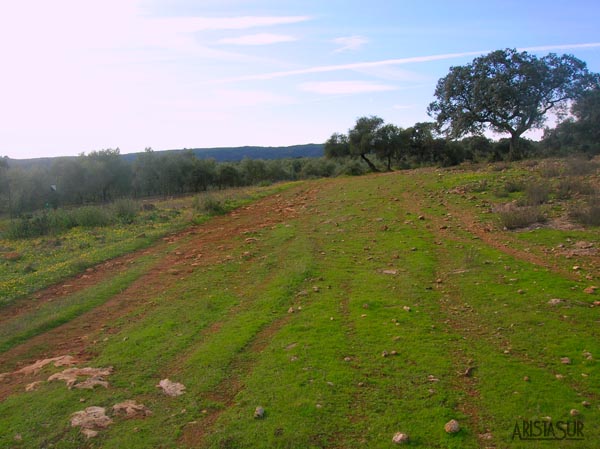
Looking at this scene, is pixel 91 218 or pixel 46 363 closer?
pixel 46 363

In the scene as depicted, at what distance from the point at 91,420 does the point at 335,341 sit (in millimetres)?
3127

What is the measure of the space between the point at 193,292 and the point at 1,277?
17.8ft

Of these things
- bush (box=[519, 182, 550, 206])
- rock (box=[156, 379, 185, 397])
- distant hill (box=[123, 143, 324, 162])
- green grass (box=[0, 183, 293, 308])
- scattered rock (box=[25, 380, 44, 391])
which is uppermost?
distant hill (box=[123, 143, 324, 162])

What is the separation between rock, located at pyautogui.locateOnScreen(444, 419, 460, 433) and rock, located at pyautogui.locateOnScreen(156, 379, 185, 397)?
2.94 m

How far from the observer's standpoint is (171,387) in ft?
18.1

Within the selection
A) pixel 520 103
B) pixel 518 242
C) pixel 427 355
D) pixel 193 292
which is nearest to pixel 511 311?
pixel 427 355

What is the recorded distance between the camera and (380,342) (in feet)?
20.7

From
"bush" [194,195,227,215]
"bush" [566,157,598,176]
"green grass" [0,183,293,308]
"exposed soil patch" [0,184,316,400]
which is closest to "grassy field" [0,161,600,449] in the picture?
"exposed soil patch" [0,184,316,400]

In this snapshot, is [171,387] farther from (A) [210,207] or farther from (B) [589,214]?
(A) [210,207]

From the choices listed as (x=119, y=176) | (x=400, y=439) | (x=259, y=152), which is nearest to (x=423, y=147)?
(x=119, y=176)

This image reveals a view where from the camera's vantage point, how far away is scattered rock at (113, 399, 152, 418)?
4955mm

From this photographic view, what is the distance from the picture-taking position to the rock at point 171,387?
17.7ft

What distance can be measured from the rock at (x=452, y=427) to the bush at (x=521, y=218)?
29.3 ft

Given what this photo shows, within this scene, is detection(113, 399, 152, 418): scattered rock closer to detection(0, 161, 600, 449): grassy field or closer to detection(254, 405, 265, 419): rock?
detection(0, 161, 600, 449): grassy field
